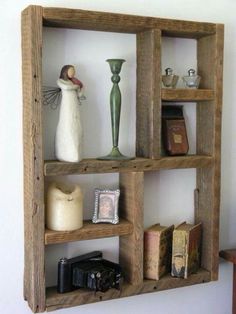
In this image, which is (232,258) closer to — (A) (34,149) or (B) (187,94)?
(B) (187,94)

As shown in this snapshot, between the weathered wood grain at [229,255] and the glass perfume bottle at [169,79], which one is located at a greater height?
the glass perfume bottle at [169,79]

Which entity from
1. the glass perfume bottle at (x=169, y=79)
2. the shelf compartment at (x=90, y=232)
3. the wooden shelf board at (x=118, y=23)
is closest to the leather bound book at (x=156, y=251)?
the shelf compartment at (x=90, y=232)

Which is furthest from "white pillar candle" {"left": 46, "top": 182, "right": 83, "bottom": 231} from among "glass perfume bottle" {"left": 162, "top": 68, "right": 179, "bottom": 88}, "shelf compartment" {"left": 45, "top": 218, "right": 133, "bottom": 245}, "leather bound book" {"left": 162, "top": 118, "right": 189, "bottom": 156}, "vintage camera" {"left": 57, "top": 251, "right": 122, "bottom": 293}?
"glass perfume bottle" {"left": 162, "top": 68, "right": 179, "bottom": 88}

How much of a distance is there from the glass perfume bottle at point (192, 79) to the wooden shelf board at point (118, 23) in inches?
5.5

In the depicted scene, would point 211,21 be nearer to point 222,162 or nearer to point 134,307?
point 222,162

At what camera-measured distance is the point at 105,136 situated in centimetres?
169

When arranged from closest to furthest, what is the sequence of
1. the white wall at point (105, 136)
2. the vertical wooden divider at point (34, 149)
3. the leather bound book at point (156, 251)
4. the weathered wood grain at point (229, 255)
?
the vertical wooden divider at point (34, 149) < the white wall at point (105, 136) < the leather bound book at point (156, 251) < the weathered wood grain at point (229, 255)

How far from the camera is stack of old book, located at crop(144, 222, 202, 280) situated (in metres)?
1.67

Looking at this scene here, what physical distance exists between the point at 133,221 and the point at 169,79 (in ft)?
1.69

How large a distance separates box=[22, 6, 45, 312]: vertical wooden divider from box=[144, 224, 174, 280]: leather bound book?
0.39m

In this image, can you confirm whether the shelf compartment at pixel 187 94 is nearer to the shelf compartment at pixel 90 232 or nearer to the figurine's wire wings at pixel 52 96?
the figurine's wire wings at pixel 52 96

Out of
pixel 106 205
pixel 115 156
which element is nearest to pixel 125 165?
pixel 115 156

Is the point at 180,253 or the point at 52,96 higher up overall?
the point at 52,96

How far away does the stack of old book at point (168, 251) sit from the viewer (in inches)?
65.8
